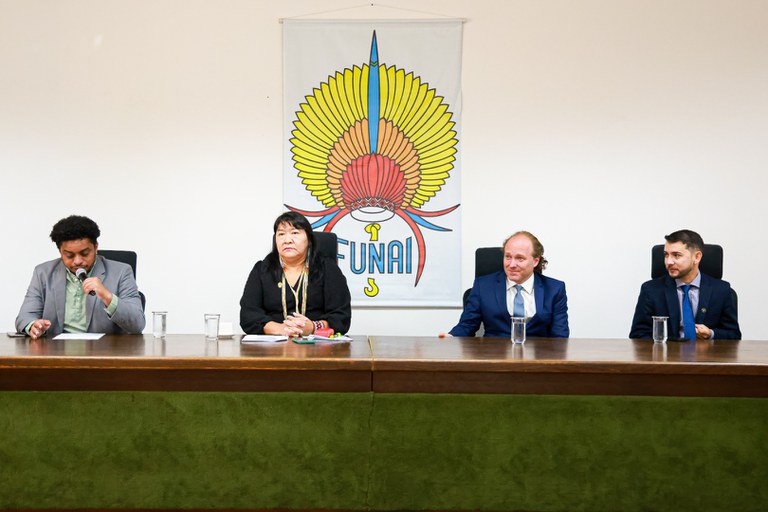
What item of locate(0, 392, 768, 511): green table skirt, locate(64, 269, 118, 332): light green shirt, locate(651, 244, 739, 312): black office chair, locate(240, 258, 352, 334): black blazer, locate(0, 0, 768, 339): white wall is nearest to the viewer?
locate(0, 392, 768, 511): green table skirt

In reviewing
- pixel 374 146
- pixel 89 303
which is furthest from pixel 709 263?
pixel 89 303

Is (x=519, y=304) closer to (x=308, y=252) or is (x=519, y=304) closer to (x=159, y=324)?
(x=308, y=252)

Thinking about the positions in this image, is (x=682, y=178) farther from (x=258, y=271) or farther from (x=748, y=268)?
(x=258, y=271)

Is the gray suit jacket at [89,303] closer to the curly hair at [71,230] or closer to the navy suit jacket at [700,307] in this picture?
the curly hair at [71,230]

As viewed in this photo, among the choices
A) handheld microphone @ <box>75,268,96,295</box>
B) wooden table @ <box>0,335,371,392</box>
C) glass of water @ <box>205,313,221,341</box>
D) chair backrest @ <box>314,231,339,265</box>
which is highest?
chair backrest @ <box>314,231,339,265</box>

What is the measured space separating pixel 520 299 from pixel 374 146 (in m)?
1.46

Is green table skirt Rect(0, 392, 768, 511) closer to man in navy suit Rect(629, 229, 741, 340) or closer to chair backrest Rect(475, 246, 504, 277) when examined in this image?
→ man in navy suit Rect(629, 229, 741, 340)

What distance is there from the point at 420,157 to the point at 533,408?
228 cm

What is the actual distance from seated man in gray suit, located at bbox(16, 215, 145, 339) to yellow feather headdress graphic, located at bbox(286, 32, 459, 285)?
1.39 meters

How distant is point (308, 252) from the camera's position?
3240 mm

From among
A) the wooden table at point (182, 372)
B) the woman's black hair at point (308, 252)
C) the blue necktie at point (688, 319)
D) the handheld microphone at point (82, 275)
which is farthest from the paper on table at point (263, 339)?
the blue necktie at point (688, 319)

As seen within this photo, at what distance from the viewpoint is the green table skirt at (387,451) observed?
2.16m

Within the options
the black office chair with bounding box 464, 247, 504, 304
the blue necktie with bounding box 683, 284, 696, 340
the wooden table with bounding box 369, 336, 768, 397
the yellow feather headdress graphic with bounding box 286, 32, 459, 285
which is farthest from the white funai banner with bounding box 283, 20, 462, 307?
the wooden table with bounding box 369, 336, 768, 397

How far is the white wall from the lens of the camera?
4172mm
